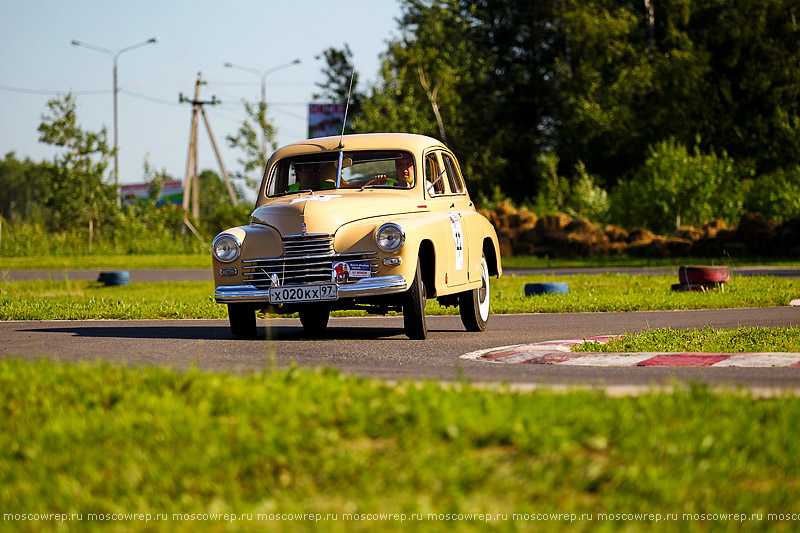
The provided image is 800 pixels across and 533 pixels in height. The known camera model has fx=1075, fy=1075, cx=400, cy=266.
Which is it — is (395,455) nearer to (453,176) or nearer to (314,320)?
(314,320)

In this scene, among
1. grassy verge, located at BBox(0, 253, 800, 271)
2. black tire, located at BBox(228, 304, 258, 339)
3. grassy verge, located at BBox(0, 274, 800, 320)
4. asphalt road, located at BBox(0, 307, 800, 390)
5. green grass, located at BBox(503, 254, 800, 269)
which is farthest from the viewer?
grassy verge, located at BBox(0, 253, 800, 271)

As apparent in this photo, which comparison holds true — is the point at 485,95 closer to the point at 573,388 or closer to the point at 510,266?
the point at 510,266

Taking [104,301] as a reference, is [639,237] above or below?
above

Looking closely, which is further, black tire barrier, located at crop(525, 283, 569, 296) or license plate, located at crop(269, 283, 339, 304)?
black tire barrier, located at crop(525, 283, 569, 296)

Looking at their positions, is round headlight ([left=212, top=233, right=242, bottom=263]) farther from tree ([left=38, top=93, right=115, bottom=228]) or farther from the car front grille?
tree ([left=38, top=93, right=115, bottom=228])

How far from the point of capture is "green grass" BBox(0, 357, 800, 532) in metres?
4.27

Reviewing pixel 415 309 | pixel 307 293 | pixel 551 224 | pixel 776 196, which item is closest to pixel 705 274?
pixel 415 309

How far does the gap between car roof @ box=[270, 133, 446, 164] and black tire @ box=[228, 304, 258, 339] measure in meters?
2.20

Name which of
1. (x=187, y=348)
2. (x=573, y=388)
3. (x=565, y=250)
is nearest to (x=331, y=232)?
(x=187, y=348)

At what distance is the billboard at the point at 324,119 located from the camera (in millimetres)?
76500

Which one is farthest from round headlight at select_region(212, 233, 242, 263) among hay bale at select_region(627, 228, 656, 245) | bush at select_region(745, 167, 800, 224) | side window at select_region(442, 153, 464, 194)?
bush at select_region(745, 167, 800, 224)

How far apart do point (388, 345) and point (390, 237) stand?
3.60 ft

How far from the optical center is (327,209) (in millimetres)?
11312

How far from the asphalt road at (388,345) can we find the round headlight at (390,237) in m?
0.99
